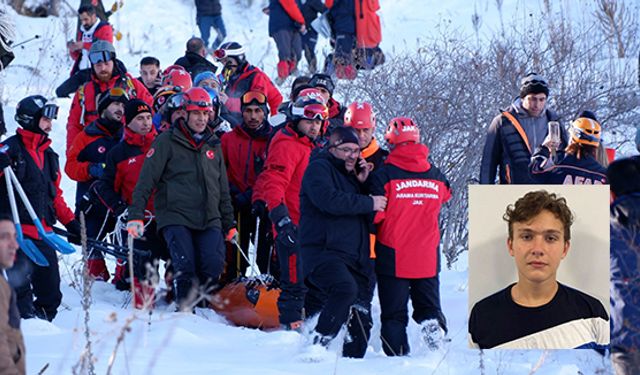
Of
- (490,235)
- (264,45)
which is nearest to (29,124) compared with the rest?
(490,235)

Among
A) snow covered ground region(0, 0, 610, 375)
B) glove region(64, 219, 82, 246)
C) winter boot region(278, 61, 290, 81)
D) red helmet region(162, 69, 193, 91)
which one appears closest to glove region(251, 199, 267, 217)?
snow covered ground region(0, 0, 610, 375)

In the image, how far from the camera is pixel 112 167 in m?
10.0

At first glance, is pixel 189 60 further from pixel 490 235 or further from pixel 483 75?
pixel 490 235

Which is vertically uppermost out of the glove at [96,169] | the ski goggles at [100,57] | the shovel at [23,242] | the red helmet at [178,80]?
the ski goggles at [100,57]

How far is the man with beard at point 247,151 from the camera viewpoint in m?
9.99

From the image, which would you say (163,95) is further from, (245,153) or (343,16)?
(343,16)

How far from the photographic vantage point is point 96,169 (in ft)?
34.0

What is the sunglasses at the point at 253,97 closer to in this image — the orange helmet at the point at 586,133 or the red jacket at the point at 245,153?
the red jacket at the point at 245,153

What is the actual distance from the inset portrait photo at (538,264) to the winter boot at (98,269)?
513 cm

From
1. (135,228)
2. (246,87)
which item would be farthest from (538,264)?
(246,87)

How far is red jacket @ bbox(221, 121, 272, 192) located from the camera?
Result: 32.8ft

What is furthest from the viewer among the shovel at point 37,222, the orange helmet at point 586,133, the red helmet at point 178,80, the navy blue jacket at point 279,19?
the navy blue jacket at point 279,19

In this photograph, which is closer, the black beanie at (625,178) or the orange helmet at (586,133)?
the black beanie at (625,178)

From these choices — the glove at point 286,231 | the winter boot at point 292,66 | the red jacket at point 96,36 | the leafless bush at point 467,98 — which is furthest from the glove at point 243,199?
the winter boot at point 292,66
